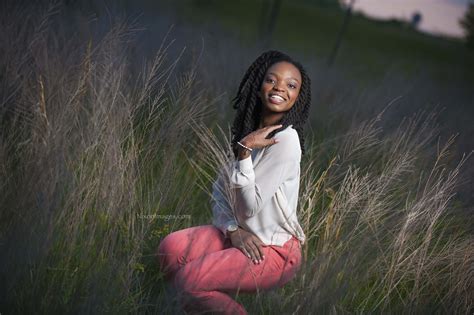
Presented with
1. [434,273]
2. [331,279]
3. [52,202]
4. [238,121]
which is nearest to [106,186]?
[52,202]

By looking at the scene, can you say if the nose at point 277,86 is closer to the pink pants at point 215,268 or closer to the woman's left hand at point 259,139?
the woman's left hand at point 259,139

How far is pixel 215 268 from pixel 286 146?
1.71 ft

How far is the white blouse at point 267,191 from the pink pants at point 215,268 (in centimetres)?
6

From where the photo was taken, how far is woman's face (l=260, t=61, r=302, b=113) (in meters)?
2.11

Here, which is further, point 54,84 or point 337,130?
point 337,130

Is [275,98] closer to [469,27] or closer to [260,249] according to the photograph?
[260,249]

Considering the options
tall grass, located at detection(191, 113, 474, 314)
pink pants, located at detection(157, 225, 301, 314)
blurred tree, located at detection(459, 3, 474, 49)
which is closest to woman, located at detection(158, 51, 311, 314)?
pink pants, located at detection(157, 225, 301, 314)

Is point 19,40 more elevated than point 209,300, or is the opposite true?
point 19,40

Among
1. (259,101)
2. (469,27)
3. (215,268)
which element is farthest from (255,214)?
(469,27)

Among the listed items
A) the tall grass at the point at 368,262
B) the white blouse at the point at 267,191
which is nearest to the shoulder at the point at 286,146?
the white blouse at the point at 267,191

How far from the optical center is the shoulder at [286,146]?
2.02 m

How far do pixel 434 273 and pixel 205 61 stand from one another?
8.84 ft

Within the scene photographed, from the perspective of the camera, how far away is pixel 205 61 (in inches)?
180

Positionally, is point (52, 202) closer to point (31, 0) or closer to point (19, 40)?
point (19, 40)
